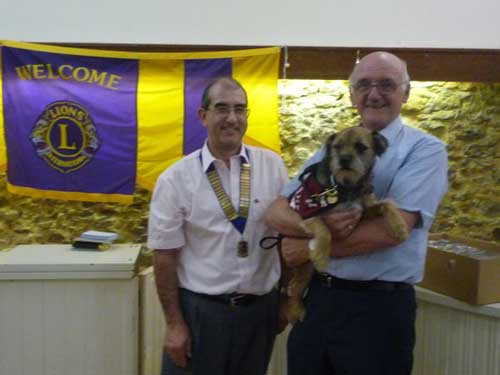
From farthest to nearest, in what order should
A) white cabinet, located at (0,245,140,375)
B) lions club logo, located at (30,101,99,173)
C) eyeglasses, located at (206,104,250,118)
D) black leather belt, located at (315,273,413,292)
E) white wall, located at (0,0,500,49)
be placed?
lions club logo, located at (30,101,99,173)
white wall, located at (0,0,500,49)
white cabinet, located at (0,245,140,375)
eyeglasses, located at (206,104,250,118)
black leather belt, located at (315,273,413,292)

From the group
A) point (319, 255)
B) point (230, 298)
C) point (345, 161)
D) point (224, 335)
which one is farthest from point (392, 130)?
point (224, 335)

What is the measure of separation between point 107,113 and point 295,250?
2.42 meters

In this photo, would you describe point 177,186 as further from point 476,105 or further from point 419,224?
point 476,105

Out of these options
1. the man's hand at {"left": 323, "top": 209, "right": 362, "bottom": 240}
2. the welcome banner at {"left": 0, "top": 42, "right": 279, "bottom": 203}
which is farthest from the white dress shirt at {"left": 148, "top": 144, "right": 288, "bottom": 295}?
the welcome banner at {"left": 0, "top": 42, "right": 279, "bottom": 203}

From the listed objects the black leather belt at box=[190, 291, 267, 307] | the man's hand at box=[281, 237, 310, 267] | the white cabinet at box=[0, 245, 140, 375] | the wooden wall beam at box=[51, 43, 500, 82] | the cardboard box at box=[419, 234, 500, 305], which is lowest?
the white cabinet at box=[0, 245, 140, 375]

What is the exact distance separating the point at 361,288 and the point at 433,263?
70cm

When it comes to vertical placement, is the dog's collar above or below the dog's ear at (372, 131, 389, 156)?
below

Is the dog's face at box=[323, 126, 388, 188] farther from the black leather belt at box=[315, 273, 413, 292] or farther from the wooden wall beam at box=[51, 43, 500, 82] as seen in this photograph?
the wooden wall beam at box=[51, 43, 500, 82]

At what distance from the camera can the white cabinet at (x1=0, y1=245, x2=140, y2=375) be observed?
7.34ft

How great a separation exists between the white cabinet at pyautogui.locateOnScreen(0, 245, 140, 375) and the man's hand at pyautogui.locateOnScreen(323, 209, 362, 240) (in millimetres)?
1122

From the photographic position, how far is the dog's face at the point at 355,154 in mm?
1491

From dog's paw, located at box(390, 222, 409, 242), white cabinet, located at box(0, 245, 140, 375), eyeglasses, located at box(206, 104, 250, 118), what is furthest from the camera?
white cabinet, located at box(0, 245, 140, 375)

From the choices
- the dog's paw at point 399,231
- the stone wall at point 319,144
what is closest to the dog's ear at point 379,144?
the dog's paw at point 399,231

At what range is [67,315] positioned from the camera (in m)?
2.27
